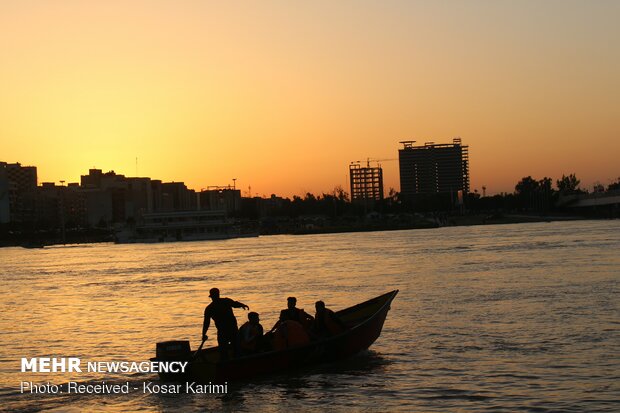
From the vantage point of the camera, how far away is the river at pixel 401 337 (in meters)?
20.5

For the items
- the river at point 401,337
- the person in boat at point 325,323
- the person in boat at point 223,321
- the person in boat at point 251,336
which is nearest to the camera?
the river at point 401,337

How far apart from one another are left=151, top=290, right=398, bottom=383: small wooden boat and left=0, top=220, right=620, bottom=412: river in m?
0.31

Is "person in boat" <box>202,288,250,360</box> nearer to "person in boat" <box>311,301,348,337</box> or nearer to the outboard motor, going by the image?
the outboard motor

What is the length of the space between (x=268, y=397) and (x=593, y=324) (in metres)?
13.0

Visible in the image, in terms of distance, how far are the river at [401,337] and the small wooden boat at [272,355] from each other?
1.02 ft

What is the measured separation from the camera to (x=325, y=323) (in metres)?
24.4

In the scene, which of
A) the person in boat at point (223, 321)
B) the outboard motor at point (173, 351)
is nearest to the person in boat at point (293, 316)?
the person in boat at point (223, 321)

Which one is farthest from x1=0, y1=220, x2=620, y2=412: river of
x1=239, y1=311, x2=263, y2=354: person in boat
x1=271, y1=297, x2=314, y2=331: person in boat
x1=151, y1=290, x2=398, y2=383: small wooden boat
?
x1=271, y1=297, x2=314, y2=331: person in boat

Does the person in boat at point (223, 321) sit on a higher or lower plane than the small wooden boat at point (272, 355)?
higher

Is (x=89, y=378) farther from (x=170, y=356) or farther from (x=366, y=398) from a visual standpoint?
(x=366, y=398)

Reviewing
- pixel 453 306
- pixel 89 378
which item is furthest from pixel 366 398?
pixel 453 306

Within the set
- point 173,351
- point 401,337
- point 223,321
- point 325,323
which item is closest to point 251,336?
point 223,321

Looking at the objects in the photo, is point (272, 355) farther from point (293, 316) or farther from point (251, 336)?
point (293, 316)

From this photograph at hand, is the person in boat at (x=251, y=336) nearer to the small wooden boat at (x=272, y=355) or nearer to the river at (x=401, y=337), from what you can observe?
the small wooden boat at (x=272, y=355)
